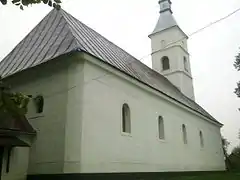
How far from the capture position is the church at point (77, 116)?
35.4ft

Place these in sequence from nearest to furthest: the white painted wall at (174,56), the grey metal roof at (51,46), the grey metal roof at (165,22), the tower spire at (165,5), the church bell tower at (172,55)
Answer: the grey metal roof at (51,46) < the white painted wall at (174,56) < the church bell tower at (172,55) < the grey metal roof at (165,22) < the tower spire at (165,5)

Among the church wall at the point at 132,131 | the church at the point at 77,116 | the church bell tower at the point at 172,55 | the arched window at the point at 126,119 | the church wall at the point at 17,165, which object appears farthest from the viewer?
the church bell tower at the point at 172,55

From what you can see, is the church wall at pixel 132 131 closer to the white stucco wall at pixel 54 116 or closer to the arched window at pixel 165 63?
the white stucco wall at pixel 54 116

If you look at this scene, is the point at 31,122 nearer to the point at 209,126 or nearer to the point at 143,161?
the point at 143,161

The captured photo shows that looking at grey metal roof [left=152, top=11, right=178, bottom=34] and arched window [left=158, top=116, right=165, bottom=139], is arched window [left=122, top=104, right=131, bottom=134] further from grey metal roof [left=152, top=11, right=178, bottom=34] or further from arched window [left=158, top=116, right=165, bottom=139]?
grey metal roof [left=152, top=11, right=178, bottom=34]

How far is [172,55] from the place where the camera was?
28.0 metres

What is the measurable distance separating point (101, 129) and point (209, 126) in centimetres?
1688

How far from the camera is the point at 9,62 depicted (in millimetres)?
15367

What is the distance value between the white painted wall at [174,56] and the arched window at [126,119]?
44.8ft

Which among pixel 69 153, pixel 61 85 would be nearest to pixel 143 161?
pixel 69 153

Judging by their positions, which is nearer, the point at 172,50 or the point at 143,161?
the point at 143,161

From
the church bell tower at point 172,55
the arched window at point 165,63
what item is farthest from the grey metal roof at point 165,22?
the arched window at point 165,63

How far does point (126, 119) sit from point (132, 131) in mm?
652

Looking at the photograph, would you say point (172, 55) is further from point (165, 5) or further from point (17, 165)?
point (17, 165)
